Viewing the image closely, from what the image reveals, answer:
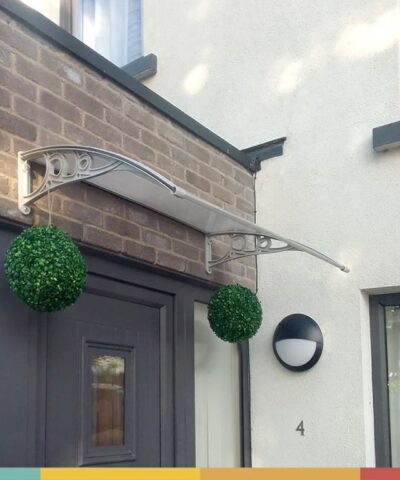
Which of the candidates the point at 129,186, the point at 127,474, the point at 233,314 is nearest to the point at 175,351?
the point at 233,314

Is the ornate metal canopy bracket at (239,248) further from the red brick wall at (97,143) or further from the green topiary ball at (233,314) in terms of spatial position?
the green topiary ball at (233,314)

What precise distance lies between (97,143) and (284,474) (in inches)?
66.1

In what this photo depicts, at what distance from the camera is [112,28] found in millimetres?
5703

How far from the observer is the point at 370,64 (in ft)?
13.9

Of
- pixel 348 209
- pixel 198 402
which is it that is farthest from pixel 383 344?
pixel 198 402

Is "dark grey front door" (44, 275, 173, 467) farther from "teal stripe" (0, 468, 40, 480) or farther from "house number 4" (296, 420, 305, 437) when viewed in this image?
"house number 4" (296, 420, 305, 437)

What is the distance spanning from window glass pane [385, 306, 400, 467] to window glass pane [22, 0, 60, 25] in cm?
290

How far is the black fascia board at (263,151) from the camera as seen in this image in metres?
4.55

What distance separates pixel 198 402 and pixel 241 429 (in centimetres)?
48

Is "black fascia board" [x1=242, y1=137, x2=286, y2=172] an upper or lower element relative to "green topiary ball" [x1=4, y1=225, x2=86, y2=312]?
upper

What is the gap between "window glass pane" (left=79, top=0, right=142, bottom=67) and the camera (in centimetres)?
562

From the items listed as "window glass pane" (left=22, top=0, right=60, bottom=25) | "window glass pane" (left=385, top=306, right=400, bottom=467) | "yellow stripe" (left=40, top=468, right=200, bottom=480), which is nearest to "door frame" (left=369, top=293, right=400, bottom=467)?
"window glass pane" (left=385, top=306, right=400, bottom=467)

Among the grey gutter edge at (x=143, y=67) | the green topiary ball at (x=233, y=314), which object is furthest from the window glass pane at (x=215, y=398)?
the grey gutter edge at (x=143, y=67)

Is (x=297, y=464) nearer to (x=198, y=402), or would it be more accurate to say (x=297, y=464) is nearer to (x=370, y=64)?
(x=198, y=402)
